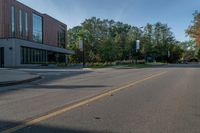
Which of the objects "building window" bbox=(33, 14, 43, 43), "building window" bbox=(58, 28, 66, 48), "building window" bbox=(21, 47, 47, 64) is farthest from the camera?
"building window" bbox=(58, 28, 66, 48)

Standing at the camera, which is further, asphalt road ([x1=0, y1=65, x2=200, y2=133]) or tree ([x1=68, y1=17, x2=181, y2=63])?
tree ([x1=68, y1=17, x2=181, y2=63])

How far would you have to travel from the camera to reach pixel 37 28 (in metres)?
75.7

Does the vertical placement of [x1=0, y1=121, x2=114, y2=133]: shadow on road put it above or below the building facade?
below

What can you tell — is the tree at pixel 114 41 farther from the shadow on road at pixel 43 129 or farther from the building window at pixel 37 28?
the shadow on road at pixel 43 129

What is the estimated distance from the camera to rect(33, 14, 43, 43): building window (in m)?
74.2

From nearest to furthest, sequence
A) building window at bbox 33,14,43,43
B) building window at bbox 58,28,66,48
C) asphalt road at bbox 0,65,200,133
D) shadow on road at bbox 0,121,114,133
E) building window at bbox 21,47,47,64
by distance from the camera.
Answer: shadow on road at bbox 0,121,114,133 → asphalt road at bbox 0,65,200,133 → building window at bbox 21,47,47,64 → building window at bbox 33,14,43,43 → building window at bbox 58,28,66,48

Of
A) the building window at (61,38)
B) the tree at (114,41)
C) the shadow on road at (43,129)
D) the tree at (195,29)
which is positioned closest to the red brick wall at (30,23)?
the building window at (61,38)

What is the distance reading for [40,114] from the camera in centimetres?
897

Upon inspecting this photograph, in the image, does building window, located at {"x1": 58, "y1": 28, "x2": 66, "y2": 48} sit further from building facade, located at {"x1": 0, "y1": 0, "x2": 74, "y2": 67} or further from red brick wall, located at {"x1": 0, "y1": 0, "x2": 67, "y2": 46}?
building facade, located at {"x1": 0, "y1": 0, "x2": 74, "y2": 67}

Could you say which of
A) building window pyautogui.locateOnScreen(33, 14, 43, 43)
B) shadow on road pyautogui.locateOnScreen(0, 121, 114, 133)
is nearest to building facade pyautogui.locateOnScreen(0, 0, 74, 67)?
building window pyautogui.locateOnScreen(33, 14, 43, 43)

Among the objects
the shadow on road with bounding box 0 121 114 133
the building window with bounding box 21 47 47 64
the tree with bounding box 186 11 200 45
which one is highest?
the tree with bounding box 186 11 200 45

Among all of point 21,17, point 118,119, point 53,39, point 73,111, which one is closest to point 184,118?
point 118,119

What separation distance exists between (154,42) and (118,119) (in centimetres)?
12383

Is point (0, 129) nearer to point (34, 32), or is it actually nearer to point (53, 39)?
point (34, 32)
